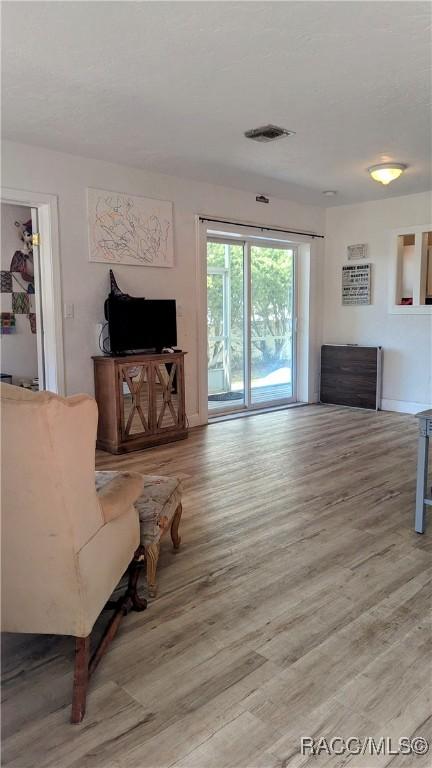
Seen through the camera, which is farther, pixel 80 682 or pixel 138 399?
pixel 138 399

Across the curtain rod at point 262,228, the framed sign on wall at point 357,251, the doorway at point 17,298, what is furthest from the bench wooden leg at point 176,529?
the framed sign on wall at point 357,251

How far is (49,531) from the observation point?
1.60 m

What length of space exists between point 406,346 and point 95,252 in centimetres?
377

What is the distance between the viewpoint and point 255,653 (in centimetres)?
195

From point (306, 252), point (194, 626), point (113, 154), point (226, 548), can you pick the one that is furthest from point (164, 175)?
point (194, 626)

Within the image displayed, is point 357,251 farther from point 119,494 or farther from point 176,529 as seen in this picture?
point 119,494

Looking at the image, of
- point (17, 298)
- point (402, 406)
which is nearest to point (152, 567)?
point (17, 298)

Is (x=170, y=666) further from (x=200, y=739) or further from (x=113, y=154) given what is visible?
(x=113, y=154)

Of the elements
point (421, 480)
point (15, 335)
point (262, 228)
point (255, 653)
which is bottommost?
point (255, 653)

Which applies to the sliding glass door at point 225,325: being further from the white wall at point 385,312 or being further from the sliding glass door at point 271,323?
the white wall at point 385,312

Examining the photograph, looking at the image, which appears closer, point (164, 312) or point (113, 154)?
point (113, 154)

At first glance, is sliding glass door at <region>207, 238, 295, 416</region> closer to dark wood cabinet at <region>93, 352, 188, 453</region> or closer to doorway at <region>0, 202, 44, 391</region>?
dark wood cabinet at <region>93, 352, 188, 453</region>

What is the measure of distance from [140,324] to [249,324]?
1904 mm

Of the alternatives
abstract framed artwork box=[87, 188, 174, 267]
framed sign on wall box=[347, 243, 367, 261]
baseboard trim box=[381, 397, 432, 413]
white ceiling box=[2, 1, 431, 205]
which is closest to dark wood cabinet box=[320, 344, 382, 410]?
baseboard trim box=[381, 397, 432, 413]
